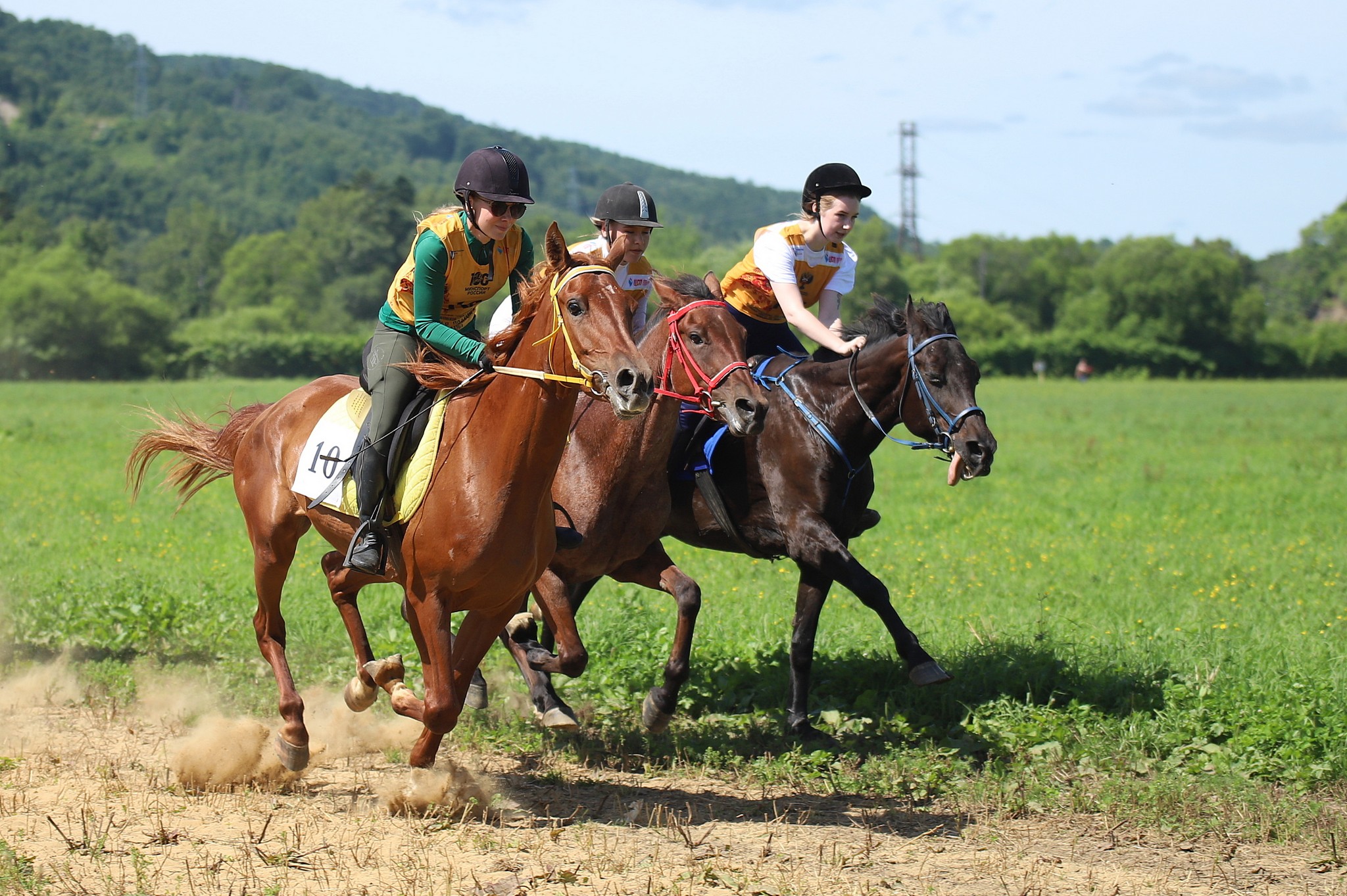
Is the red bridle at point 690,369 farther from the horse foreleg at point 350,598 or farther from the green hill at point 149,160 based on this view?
the green hill at point 149,160

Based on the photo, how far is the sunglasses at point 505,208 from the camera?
571cm

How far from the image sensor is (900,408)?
7148mm

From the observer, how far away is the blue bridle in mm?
6742

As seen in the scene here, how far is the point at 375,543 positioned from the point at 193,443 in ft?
8.17

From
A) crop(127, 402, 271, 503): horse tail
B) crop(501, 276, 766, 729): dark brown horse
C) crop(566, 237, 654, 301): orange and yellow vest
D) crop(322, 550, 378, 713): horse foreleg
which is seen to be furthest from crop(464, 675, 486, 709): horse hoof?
crop(566, 237, 654, 301): orange and yellow vest

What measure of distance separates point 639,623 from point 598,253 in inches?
147

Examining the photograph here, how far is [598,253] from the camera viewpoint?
546cm

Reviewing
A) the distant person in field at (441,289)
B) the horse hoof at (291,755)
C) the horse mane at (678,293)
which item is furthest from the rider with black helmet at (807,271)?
the horse hoof at (291,755)

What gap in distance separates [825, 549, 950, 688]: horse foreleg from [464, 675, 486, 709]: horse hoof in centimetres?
228

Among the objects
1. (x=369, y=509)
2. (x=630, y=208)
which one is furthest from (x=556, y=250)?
(x=369, y=509)

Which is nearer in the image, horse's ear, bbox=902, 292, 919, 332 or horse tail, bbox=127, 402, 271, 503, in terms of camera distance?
horse's ear, bbox=902, 292, 919, 332

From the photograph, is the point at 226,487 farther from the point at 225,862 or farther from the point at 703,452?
the point at 225,862

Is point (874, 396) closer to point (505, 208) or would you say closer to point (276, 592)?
point (505, 208)

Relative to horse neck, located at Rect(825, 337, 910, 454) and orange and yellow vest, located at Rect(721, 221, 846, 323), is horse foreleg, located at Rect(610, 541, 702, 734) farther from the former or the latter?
orange and yellow vest, located at Rect(721, 221, 846, 323)
